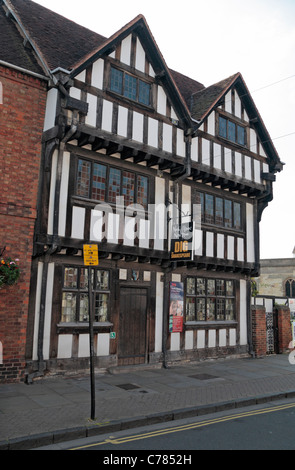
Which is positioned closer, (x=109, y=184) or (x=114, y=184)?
(x=109, y=184)

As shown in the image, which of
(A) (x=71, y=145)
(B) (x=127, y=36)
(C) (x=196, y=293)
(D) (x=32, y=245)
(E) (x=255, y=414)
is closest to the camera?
(E) (x=255, y=414)

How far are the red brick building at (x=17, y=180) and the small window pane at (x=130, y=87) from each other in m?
2.58

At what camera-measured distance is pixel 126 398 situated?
8.45 m

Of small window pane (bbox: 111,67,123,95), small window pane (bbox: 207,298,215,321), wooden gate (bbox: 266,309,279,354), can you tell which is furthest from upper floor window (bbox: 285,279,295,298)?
small window pane (bbox: 111,67,123,95)

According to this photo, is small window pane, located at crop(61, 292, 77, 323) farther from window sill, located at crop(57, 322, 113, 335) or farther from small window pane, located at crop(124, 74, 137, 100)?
small window pane, located at crop(124, 74, 137, 100)

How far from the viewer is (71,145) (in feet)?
36.0

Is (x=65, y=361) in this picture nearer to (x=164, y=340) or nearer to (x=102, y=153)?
(x=164, y=340)

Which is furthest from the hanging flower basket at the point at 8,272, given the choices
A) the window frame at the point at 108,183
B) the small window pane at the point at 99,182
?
the small window pane at the point at 99,182

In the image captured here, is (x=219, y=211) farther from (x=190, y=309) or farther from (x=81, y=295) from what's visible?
(x=81, y=295)

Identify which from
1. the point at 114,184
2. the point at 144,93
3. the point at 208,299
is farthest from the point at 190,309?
the point at 144,93

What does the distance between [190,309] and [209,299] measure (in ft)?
3.55

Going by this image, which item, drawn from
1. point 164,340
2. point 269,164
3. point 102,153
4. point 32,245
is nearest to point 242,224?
point 269,164

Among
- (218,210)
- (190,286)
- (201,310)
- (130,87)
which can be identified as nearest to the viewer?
(130,87)

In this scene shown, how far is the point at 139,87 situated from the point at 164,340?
8163mm
